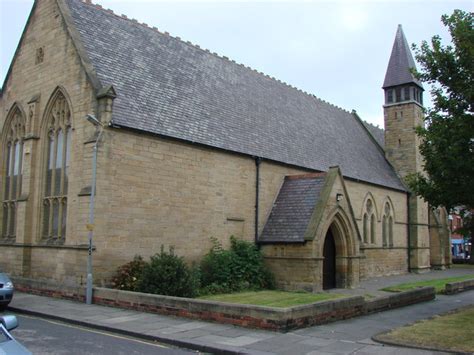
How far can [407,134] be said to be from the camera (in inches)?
1458

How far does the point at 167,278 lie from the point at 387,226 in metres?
21.6

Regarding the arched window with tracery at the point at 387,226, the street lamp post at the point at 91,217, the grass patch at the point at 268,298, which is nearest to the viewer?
the street lamp post at the point at 91,217

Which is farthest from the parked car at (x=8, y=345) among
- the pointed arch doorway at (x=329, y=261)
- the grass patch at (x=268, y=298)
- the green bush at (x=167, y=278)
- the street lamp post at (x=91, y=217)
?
the pointed arch doorway at (x=329, y=261)

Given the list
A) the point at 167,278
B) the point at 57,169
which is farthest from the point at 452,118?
the point at 57,169

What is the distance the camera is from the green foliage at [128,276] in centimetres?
1636

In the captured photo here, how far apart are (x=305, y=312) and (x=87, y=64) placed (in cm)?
1202

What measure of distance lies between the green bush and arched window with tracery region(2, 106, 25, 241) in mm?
8180

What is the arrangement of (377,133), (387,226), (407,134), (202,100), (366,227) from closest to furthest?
1. (202,100)
2. (366,227)
3. (387,226)
4. (407,134)
5. (377,133)

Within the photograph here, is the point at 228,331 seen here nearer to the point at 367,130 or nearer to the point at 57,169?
the point at 57,169

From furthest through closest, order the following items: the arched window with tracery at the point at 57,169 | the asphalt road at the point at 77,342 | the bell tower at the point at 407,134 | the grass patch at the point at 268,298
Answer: the bell tower at the point at 407,134 < the arched window with tracery at the point at 57,169 < the grass patch at the point at 268,298 < the asphalt road at the point at 77,342

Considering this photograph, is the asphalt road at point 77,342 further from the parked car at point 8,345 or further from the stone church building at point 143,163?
the stone church building at point 143,163

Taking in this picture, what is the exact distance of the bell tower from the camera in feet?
118

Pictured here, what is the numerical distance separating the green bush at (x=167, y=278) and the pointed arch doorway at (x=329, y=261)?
8.37 meters

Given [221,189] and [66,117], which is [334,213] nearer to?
[221,189]
